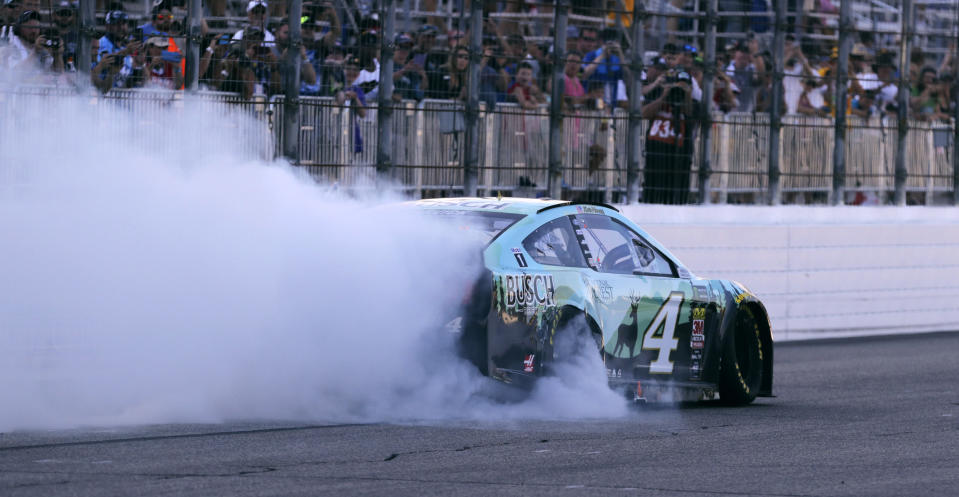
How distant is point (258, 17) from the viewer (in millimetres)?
14891

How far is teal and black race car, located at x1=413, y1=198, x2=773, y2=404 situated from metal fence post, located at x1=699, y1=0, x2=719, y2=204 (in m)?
7.02

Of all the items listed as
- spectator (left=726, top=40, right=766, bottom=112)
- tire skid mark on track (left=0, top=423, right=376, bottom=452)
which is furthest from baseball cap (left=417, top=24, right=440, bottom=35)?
tire skid mark on track (left=0, top=423, right=376, bottom=452)

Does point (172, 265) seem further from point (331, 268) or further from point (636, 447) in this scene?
point (636, 447)

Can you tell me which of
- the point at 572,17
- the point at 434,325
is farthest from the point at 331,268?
the point at 572,17

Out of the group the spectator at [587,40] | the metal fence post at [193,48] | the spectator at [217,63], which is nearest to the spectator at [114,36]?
the metal fence post at [193,48]

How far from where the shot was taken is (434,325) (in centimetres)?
1010

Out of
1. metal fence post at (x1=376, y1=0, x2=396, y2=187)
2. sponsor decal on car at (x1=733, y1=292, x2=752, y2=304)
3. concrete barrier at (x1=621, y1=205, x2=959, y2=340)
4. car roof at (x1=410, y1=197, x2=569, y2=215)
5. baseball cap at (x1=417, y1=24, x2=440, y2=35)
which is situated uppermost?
baseball cap at (x1=417, y1=24, x2=440, y2=35)

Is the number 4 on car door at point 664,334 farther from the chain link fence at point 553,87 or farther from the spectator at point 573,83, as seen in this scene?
the spectator at point 573,83

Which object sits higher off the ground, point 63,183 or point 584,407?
point 63,183

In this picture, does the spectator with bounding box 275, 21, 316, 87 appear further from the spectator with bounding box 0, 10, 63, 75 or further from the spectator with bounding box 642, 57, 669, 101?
the spectator with bounding box 642, 57, 669, 101

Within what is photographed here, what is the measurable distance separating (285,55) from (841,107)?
8.39 m

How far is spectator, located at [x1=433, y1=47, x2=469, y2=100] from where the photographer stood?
16641 mm

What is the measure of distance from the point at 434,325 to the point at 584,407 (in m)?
1.18

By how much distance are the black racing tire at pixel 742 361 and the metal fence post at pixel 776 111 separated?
26.5ft
